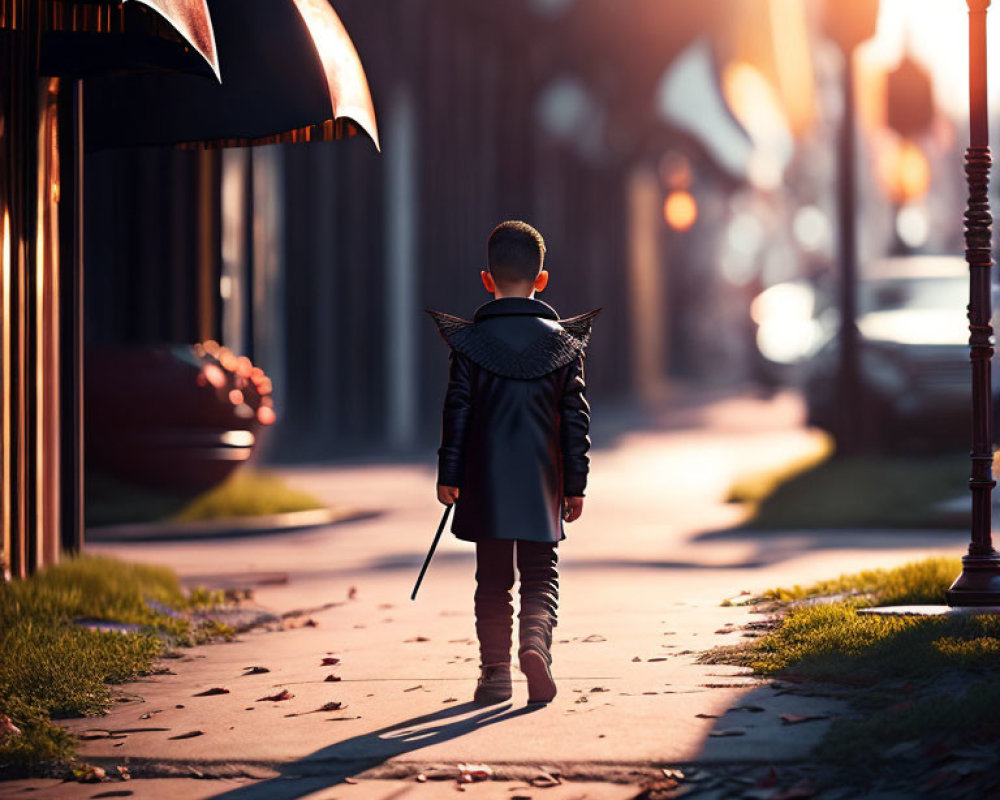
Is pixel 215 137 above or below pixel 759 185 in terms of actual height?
below

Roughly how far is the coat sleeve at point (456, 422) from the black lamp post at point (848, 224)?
10.1 metres

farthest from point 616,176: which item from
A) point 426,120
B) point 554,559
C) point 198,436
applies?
point 554,559

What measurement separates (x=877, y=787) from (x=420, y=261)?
2272cm

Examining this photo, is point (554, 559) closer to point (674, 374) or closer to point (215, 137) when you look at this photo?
point (215, 137)

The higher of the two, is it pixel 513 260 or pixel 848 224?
pixel 848 224

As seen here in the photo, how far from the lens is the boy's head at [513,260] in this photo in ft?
21.8

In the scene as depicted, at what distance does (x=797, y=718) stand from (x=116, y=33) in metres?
4.78

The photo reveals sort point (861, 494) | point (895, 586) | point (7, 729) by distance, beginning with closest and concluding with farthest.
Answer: point (7, 729), point (895, 586), point (861, 494)

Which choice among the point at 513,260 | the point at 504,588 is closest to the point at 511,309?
the point at 513,260

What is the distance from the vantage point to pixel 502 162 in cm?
3356

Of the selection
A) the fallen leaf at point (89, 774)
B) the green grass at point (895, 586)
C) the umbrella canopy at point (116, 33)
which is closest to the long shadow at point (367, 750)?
the fallen leaf at point (89, 774)

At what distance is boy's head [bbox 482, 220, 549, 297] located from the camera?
6.64 m

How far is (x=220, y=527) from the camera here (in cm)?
1438

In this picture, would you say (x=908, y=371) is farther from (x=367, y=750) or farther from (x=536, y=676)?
(x=367, y=750)
